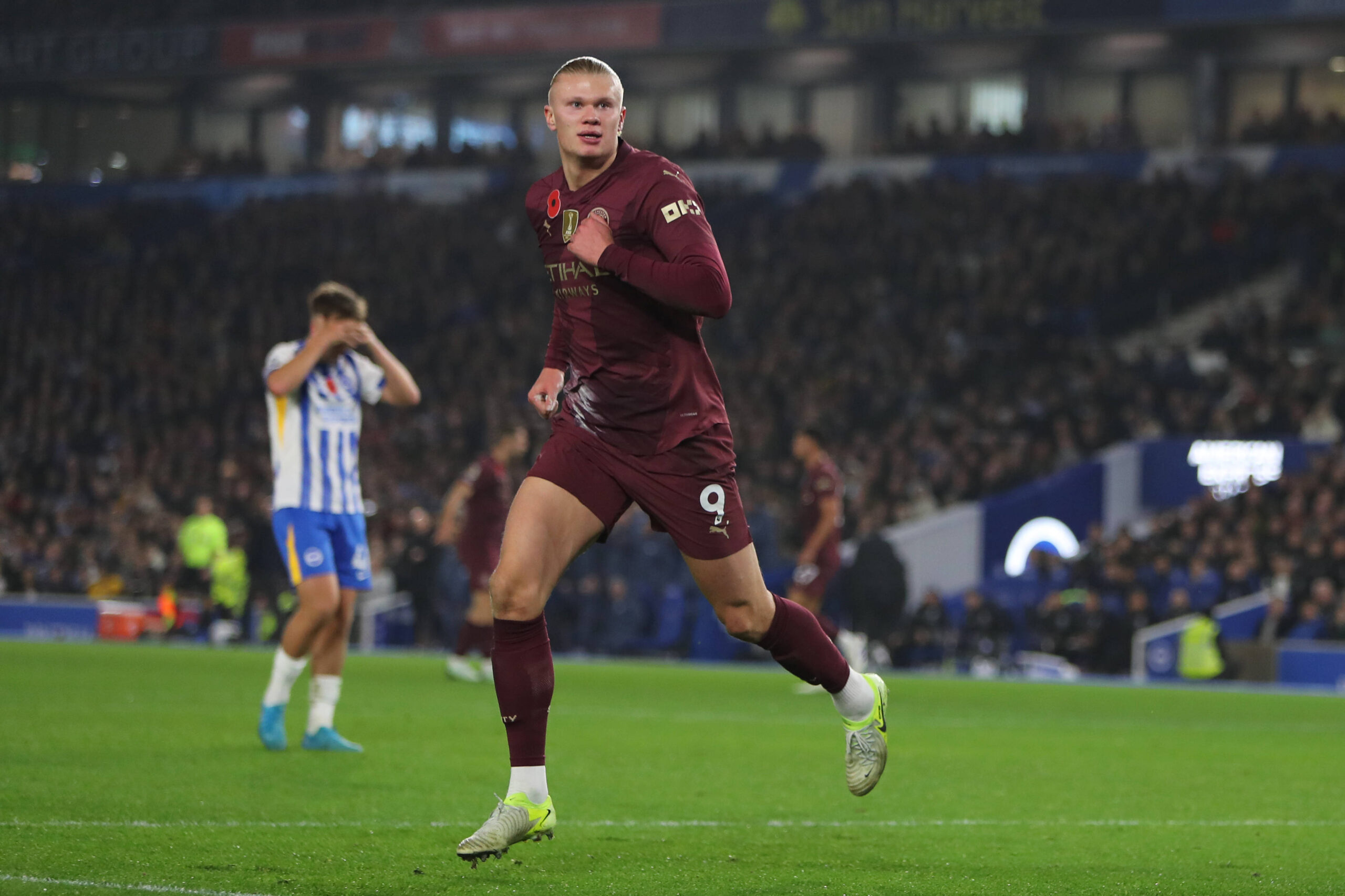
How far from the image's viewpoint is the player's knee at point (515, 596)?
507 centimetres

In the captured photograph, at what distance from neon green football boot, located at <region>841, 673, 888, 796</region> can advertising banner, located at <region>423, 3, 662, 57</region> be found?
110 ft

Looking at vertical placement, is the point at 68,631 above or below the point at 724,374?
below

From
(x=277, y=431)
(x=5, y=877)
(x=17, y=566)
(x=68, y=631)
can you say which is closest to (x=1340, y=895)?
(x=5, y=877)

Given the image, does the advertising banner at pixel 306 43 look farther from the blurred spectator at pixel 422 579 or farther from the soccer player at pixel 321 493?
the soccer player at pixel 321 493

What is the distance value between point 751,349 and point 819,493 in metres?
14.9

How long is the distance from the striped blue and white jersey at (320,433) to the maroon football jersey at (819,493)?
21.7 ft

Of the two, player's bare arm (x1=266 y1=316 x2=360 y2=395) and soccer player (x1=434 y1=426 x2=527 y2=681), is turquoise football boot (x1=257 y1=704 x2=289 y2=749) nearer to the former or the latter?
player's bare arm (x1=266 y1=316 x2=360 y2=395)

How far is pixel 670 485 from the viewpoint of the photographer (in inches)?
203

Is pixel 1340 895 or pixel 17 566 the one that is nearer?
pixel 1340 895

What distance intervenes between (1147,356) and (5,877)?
24189mm

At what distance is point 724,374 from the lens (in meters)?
28.9

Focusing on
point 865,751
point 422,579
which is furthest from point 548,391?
point 422,579

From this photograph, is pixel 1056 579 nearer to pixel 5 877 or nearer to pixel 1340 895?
pixel 1340 895

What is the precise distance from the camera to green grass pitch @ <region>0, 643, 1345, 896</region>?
5145 mm
